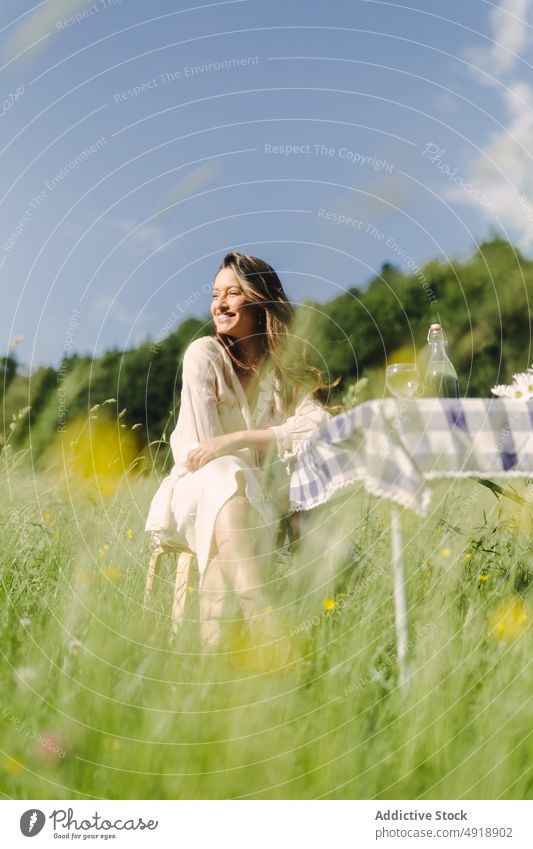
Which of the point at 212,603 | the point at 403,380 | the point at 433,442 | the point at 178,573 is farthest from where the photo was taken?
the point at 178,573

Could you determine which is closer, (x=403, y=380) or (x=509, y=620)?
(x=509, y=620)

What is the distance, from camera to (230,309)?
279cm

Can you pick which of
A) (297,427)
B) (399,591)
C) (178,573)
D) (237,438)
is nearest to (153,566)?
(178,573)

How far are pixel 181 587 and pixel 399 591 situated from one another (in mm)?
764

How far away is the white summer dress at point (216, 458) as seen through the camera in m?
2.51

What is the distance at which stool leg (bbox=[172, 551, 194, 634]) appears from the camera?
8.18 feet

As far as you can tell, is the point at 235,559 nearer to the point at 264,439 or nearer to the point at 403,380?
the point at 264,439

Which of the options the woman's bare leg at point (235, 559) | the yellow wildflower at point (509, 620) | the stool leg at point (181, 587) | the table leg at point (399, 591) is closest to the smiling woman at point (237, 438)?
the woman's bare leg at point (235, 559)

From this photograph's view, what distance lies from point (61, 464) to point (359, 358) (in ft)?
5.28

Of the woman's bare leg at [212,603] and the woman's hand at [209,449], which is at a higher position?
the woman's hand at [209,449]

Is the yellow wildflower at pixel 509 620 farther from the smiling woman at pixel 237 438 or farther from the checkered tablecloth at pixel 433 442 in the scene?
the smiling woman at pixel 237 438

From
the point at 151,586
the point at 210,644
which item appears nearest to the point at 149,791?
the point at 210,644

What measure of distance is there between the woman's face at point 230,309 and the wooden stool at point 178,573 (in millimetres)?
717
